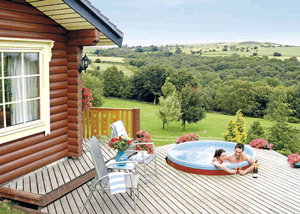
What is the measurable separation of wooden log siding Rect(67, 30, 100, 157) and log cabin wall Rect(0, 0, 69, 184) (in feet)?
0.09

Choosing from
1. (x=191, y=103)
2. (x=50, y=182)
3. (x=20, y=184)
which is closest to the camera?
(x=20, y=184)

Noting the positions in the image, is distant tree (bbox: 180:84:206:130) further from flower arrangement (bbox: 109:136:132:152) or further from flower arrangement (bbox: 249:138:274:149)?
flower arrangement (bbox: 109:136:132:152)

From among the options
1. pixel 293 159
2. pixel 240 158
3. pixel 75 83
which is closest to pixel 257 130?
pixel 293 159

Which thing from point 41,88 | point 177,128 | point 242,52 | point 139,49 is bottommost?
point 177,128

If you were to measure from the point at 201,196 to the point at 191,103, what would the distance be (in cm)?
1872

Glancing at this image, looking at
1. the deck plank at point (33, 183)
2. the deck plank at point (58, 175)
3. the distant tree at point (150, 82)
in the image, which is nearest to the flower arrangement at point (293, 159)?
the deck plank at point (58, 175)

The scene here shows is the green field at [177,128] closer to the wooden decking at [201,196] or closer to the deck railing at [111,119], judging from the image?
the deck railing at [111,119]

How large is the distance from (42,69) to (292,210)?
16.1ft

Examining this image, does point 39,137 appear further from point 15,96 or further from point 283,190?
point 283,190

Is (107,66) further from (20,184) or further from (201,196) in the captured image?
(201,196)

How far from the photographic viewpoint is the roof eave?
15.0 feet

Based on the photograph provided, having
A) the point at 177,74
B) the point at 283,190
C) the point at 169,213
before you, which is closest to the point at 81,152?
the point at 169,213

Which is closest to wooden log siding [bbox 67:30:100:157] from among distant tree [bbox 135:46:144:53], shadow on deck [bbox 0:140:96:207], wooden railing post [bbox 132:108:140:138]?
shadow on deck [bbox 0:140:96:207]

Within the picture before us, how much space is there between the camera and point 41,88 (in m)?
5.02
